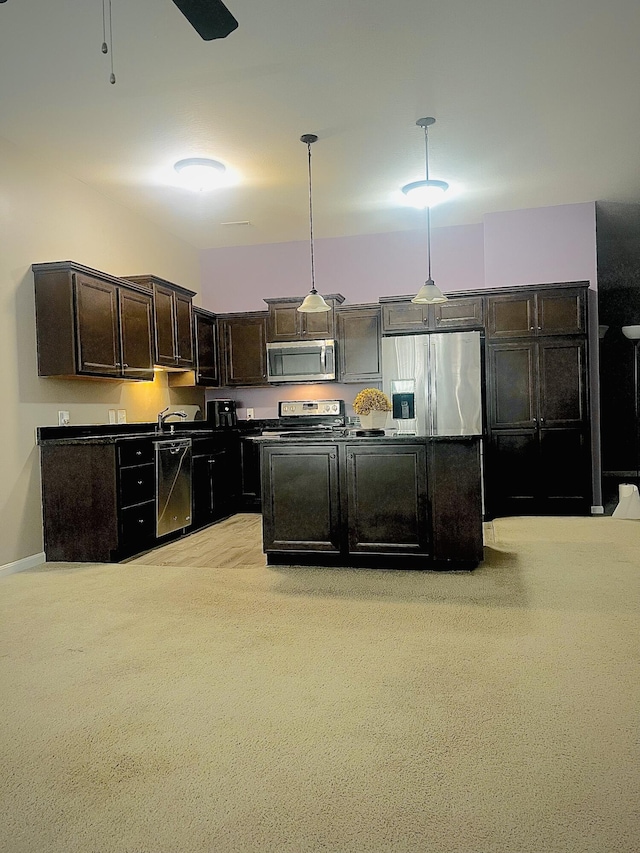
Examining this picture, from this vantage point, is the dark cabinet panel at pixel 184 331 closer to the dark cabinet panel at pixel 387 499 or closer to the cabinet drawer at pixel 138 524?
the cabinet drawer at pixel 138 524

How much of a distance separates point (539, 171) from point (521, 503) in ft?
9.62

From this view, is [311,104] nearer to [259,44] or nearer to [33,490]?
[259,44]

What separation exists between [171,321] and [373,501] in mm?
3037

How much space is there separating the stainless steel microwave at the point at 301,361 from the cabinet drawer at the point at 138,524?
96.1 inches

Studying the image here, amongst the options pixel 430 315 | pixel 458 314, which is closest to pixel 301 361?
pixel 430 315

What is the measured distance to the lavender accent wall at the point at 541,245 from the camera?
652cm

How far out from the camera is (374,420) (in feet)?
14.4

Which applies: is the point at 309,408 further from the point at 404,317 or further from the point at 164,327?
the point at 164,327

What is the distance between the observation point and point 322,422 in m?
7.14

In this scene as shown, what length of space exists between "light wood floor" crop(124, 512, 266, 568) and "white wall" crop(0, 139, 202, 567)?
86 centimetres

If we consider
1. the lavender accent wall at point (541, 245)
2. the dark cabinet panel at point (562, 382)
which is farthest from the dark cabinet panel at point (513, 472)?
the lavender accent wall at point (541, 245)

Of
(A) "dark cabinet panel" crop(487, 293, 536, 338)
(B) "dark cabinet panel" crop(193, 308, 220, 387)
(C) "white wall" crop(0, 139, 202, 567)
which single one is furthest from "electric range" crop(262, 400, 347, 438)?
(C) "white wall" crop(0, 139, 202, 567)

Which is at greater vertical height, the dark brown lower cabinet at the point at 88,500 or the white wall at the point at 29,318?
the white wall at the point at 29,318

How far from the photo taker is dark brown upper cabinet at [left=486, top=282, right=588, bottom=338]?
20.3ft
